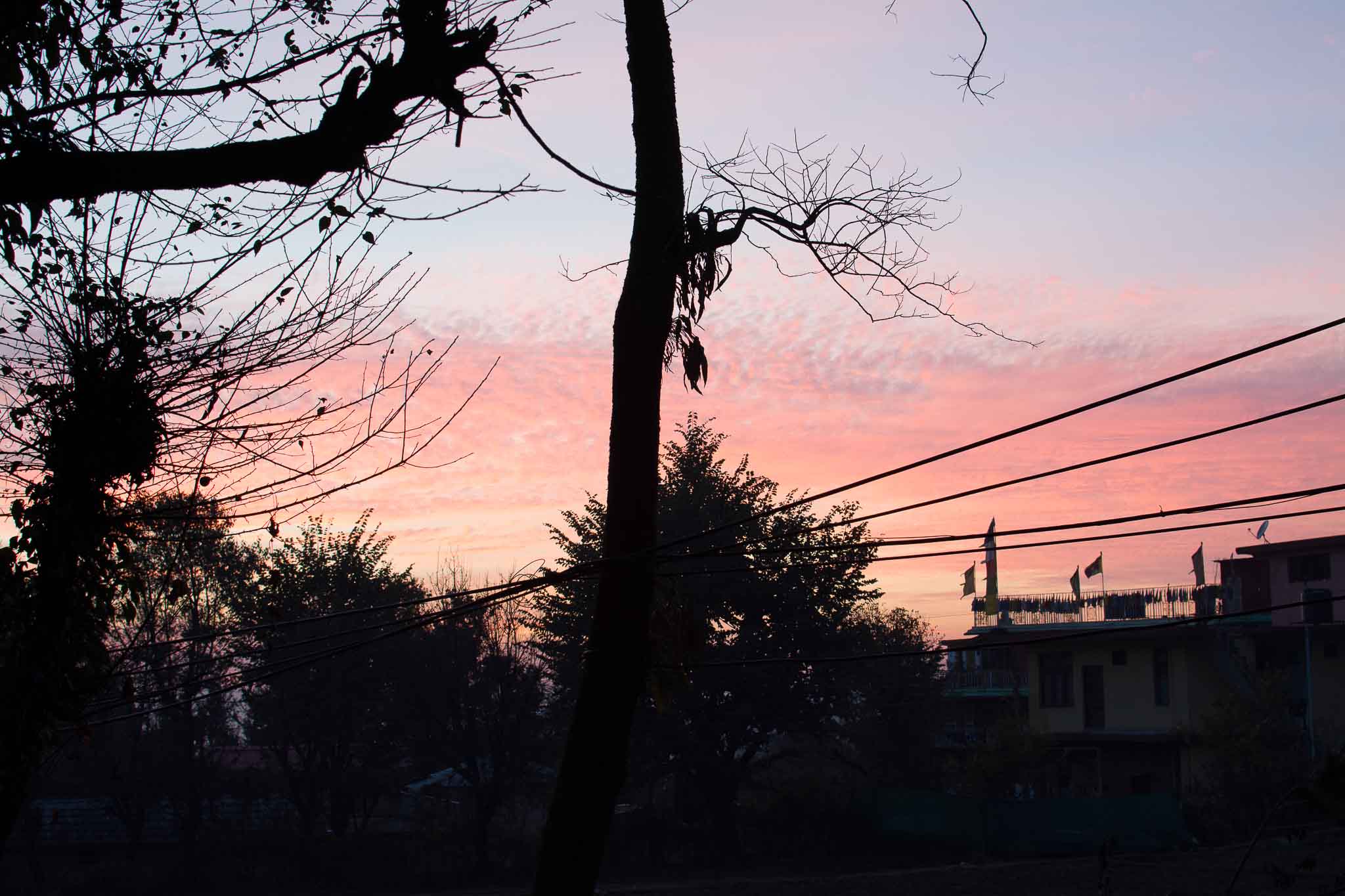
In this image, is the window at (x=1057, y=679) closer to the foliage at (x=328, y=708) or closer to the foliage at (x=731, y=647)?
the foliage at (x=731, y=647)

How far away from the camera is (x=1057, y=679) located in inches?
2089

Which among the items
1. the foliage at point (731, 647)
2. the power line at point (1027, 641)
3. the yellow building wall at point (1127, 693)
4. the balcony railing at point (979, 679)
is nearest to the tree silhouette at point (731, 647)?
the foliage at point (731, 647)

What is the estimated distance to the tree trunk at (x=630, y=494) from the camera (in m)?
6.23

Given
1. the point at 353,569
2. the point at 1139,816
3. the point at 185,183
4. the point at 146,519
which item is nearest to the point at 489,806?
the point at 353,569

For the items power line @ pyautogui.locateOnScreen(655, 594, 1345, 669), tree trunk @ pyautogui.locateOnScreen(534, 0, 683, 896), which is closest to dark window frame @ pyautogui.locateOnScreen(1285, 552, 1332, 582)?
power line @ pyautogui.locateOnScreen(655, 594, 1345, 669)

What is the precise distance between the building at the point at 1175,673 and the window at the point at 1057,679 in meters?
0.05

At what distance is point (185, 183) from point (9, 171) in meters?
0.78

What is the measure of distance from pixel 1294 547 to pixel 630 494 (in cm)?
4980

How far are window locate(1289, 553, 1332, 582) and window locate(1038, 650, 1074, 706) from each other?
9538 millimetres

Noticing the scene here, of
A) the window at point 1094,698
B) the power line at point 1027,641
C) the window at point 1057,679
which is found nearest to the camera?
the power line at point 1027,641

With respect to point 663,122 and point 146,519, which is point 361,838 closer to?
point 146,519

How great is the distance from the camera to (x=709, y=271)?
6.84m

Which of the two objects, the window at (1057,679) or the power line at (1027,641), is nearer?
the power line at (1027,641)

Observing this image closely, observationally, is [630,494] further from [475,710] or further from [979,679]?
[979,679]
